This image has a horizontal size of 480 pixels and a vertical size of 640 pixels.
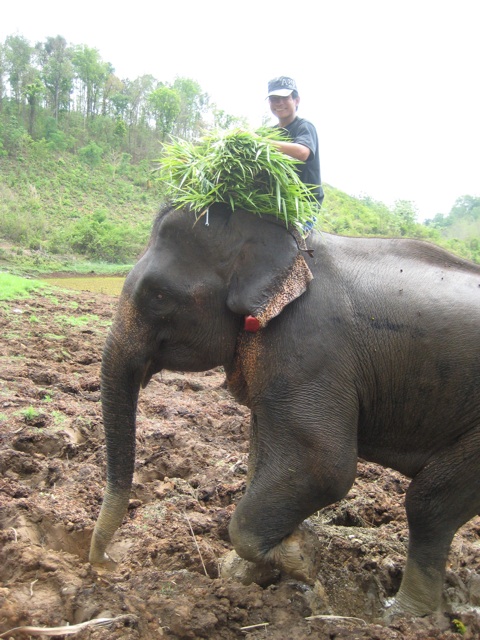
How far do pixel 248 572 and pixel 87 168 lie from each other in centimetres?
5343

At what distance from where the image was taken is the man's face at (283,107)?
4.36 m

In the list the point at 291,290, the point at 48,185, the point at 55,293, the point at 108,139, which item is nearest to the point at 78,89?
the point at 108,139

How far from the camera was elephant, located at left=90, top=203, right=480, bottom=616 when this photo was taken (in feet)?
10.0

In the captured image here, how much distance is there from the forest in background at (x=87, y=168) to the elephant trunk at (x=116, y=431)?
67.8 ft

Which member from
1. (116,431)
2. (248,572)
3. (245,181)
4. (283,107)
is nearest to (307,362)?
(245,181)

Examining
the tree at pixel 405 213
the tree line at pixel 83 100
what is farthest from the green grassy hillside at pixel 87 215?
the tree line at pixel 83 100

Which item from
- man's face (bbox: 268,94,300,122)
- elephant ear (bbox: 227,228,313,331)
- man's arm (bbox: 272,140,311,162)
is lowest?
elephant ear (bbox: 227,228,313,331)

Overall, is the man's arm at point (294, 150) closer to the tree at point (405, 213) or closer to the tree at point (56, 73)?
the tree at point (405, 213)

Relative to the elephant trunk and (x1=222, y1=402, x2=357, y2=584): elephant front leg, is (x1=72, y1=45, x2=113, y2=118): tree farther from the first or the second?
(x1=222, y1=402, x2=357, y2=584): elephant front leg

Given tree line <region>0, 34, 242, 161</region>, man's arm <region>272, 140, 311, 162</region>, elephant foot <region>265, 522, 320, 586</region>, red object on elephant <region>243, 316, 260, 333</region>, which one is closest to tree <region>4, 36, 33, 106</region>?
tree line <region>0, 34, 242, 161</region>

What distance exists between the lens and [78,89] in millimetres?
66188

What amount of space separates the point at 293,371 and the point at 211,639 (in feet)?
4.10

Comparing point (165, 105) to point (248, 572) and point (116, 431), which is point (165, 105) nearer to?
point (116, 431)

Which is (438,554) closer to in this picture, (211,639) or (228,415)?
(211,639)
